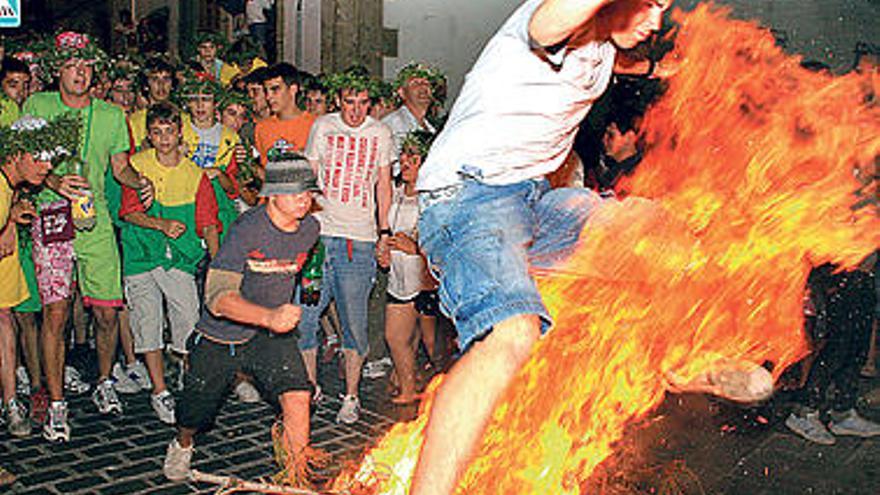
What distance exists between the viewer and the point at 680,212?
4.33 metres

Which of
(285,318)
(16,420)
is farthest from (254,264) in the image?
(16,420)

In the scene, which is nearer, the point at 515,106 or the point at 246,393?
the point at 515,106

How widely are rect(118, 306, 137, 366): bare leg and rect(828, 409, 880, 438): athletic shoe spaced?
573 cm

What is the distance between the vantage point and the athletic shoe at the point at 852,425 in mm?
7145

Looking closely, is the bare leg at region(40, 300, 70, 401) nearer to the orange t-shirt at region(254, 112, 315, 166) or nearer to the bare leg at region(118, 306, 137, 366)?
the bare leg at region(118, 306, 137, 366)

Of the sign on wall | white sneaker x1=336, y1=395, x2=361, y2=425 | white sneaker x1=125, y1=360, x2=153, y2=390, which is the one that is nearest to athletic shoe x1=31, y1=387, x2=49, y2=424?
white sneaker x1=125, y1=360, x2=153, y2=390

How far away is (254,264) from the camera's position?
556 cm

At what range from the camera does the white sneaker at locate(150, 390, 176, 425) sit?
688 centimetres

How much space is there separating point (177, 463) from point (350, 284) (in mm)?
2212

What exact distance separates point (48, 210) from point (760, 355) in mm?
5142

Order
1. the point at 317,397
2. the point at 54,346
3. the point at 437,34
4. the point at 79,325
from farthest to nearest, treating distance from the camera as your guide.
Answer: the point at 437,34 → the point at 79,325 → the point at 317,397 → the point at 54,346

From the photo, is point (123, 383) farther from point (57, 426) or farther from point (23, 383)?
point (57, 426)

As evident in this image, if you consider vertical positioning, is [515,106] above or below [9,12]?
above

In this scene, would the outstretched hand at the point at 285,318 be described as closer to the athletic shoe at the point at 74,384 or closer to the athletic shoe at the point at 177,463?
the athletic shoe at the point at 177,463
